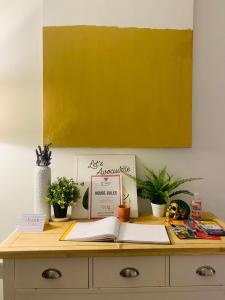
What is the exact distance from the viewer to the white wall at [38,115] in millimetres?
1503

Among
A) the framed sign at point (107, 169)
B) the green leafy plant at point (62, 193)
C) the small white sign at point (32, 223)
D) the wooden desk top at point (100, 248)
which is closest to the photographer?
the wooden desk top at point (100, 248)

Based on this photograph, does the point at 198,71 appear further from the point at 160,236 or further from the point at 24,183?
the point at 24,183

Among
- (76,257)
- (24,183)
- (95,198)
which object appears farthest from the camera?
(24,183)

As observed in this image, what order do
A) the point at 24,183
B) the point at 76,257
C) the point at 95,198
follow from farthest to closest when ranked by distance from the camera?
1. the point at 24,183
2. the point at 95,198
3. the point at 76,257

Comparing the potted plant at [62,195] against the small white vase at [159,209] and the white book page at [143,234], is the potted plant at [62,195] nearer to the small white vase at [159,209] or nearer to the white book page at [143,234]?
the white book page at [143,234]

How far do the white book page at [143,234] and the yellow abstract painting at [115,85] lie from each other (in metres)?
0.47

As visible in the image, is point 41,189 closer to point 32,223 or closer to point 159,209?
point 32,223

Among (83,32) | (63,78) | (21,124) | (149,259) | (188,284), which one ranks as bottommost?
(188,284)

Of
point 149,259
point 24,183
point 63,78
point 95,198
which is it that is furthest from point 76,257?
point 63,78

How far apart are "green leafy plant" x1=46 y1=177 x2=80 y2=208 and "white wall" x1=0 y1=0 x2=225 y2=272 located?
168 mm

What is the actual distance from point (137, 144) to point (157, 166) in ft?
0.59

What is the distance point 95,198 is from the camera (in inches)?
56.5

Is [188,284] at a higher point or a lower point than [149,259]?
lower

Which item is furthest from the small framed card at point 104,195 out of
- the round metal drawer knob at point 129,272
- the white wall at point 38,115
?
the round metal drawer knob at point 129,272
